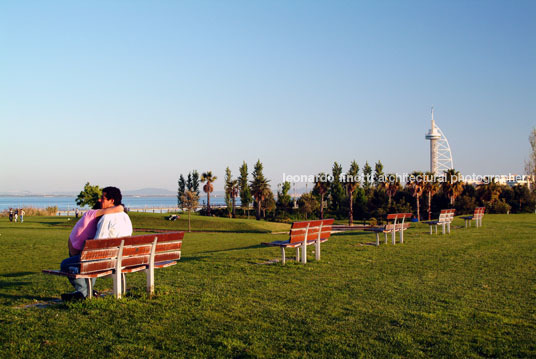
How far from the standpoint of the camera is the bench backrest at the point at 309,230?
36.2 feet

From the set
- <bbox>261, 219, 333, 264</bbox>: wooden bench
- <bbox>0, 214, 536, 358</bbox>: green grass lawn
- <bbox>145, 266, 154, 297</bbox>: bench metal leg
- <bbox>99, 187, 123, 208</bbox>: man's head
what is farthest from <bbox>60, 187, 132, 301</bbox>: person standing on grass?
<bbox>261, 219, 333, 264</bbox>: wooden bench

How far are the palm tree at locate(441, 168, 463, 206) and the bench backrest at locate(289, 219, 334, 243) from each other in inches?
2428

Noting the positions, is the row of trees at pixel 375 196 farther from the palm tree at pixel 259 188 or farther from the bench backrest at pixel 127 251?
A: the bench backrest at pixel 127 251

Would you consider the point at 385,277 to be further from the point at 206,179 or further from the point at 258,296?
the point at 206,179

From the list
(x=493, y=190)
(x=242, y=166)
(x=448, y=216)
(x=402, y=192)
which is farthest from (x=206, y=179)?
(x=448, y=216)

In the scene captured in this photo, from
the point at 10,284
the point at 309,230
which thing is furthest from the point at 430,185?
the point at 10,284

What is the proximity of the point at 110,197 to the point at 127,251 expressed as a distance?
2.75 feet

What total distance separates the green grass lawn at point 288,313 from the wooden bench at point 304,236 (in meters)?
0.48

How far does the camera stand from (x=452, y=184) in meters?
69.4

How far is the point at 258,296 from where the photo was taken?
7246mm

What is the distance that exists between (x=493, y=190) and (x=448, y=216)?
50694 millimetres

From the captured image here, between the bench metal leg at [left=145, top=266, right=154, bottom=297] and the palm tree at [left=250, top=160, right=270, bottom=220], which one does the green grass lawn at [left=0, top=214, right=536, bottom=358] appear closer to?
the bench metal leg at [left=145, top=266, right=154, bottom=297]

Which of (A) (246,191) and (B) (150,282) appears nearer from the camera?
(B) (150,282)

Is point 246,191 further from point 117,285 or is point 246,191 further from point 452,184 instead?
point 117,285
